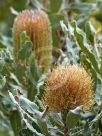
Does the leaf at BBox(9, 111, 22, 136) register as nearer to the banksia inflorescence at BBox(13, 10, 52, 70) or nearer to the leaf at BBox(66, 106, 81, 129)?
the banksia inflorescence at BBox(13, 10, 52, 70)

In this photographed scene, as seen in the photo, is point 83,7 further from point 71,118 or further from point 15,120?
point 71,118

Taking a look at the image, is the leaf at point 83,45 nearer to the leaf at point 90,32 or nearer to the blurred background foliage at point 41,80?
the blurred background foliage at point 41,80

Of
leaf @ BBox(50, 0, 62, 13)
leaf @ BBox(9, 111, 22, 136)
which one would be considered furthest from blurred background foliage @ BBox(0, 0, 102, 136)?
leaf @ BBox(50, 0, 62, 13)

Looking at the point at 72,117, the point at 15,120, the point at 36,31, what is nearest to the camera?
the point at 72,117

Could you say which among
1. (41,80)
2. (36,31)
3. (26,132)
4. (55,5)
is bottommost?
(26,132)

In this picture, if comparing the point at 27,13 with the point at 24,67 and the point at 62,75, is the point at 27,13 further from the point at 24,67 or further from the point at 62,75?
the point at 62,75

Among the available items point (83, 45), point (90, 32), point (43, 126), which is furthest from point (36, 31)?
point (43, 126)

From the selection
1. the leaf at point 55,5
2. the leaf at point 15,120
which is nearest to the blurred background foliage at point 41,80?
the leaf at point 15,120

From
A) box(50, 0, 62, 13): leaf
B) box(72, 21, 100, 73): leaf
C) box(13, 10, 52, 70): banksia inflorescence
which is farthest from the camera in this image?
box(50, 0, 62, 13): leaf
